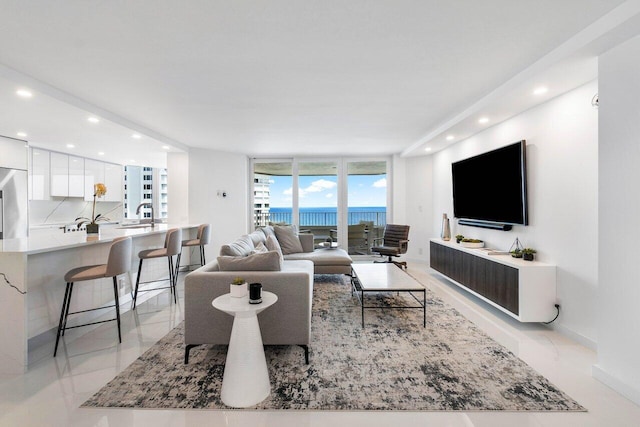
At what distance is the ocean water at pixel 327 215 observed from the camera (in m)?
6.93

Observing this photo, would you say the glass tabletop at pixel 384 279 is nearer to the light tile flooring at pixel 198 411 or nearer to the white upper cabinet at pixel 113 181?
the light tile flooring at pixel 198 411

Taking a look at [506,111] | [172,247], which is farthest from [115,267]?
[506,111]

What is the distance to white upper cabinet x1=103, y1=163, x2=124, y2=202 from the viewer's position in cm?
672

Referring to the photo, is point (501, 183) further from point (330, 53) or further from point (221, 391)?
point (221, 391)

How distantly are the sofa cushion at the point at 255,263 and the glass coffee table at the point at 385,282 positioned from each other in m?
1.06

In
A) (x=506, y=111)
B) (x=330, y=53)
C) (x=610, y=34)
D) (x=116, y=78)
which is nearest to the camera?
(x=610, y=34)

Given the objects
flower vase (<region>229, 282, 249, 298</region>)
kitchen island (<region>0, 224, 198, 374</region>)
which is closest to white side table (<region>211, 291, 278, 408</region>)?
flower vase (<region>229, 282, 249, 298</region>)

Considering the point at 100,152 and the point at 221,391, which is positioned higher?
the point at 100,152

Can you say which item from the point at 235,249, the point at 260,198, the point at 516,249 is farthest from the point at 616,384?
the point at 260,198

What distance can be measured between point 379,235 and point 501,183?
3625mm

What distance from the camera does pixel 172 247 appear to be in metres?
3.78

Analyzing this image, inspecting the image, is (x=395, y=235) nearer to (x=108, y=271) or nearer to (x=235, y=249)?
(x=235, y=249)

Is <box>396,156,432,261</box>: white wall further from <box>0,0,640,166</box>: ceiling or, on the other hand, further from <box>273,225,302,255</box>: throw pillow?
<box>273,225,302,255</box>: throw pillow

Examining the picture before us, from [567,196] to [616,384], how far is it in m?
1.64
